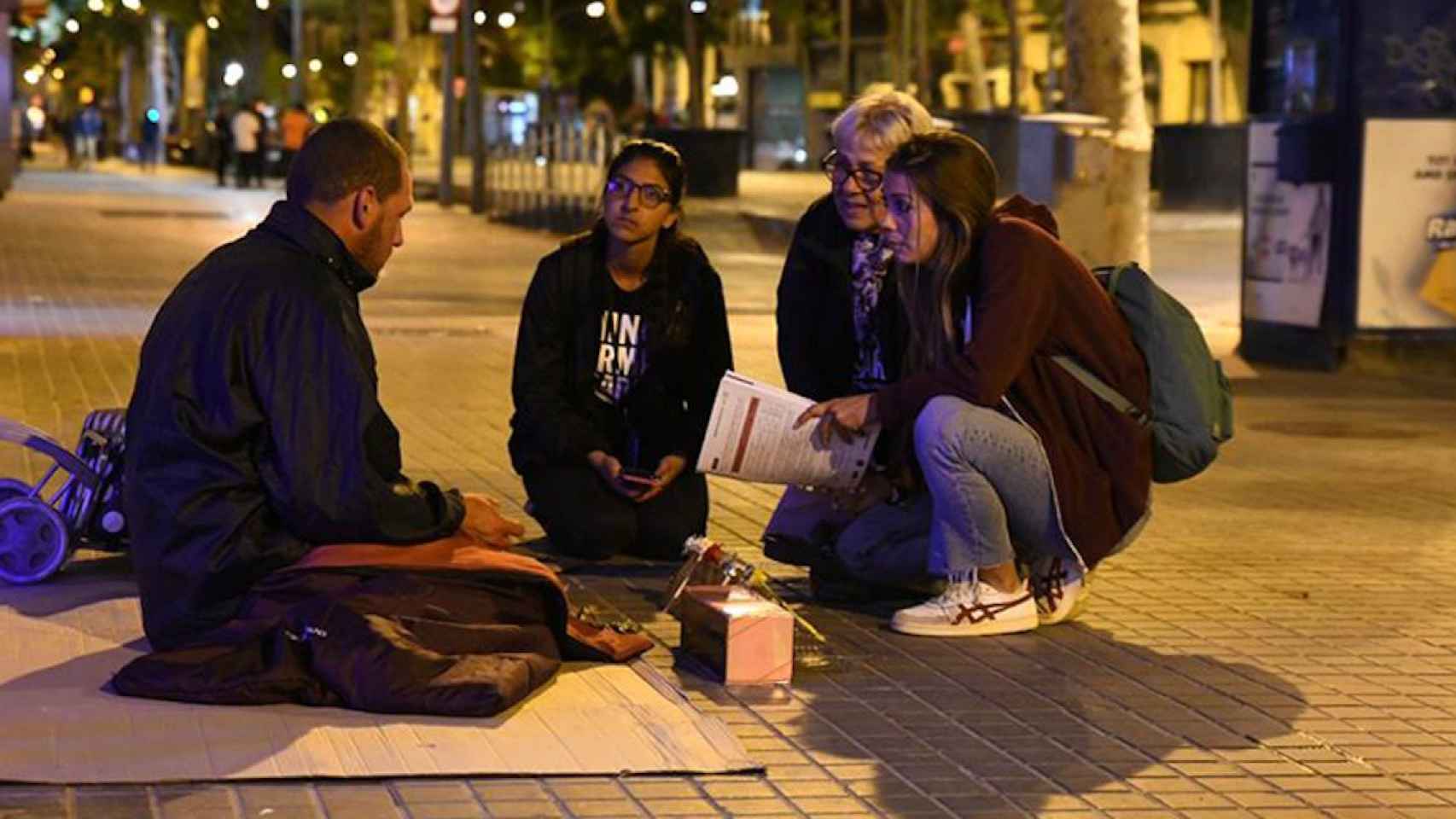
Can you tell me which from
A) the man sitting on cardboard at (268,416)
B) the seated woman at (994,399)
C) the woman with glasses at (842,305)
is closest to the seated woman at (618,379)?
the woman with glasses at (842,305)

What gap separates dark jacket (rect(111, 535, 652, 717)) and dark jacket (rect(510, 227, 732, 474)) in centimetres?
199

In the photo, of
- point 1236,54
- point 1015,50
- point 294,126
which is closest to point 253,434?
point 294,126

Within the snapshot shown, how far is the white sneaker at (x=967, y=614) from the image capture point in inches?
301

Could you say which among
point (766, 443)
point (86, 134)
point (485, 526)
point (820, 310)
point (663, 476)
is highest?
point (820, 310)

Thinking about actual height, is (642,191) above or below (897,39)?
below

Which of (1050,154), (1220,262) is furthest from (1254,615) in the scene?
(1220,262)

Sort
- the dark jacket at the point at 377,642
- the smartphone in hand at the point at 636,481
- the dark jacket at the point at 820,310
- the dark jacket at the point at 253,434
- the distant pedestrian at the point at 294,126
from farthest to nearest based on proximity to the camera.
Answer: the distant pedestrian at the point at 294,126 → the smartphone in hand at the point at 636,481 → the dark jacket at the point at 820,310 → the dark jacket at the point at 253,434 → the dark jacket at the point at 377,642

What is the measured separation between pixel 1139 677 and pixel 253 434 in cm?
245

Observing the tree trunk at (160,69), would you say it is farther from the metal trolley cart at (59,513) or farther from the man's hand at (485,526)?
the man's hand at (485,526)

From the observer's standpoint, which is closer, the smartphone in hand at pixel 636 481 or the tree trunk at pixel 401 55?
the smartphone in hand at pixel 636 481

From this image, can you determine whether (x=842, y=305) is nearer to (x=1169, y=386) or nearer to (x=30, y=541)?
(x=1169, y=386)

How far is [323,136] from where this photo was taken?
6.70 m

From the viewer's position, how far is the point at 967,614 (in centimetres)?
765

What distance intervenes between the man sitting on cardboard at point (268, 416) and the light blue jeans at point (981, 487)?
60.0 inches
